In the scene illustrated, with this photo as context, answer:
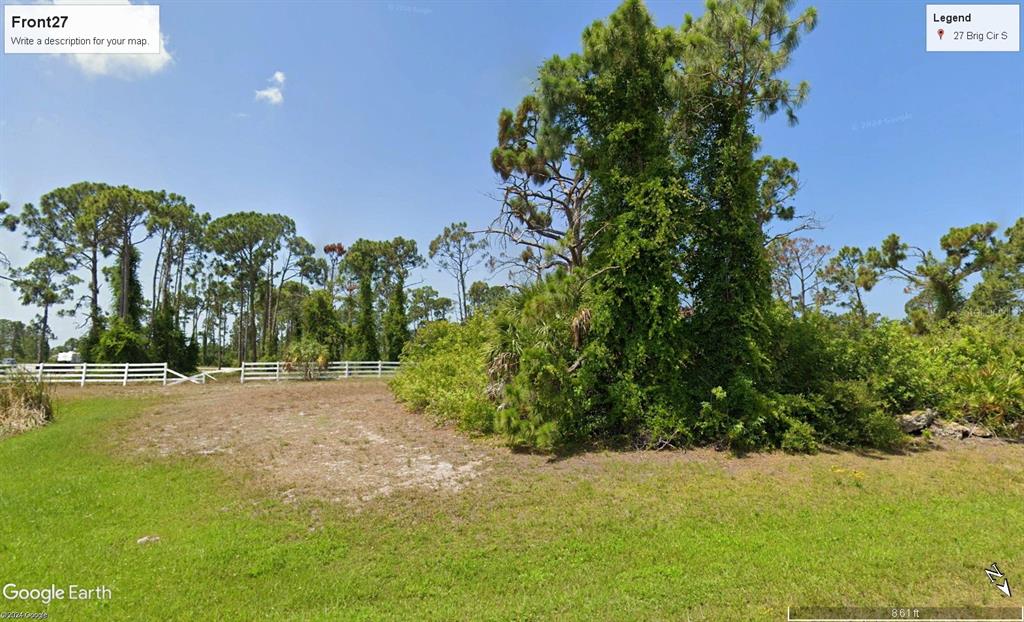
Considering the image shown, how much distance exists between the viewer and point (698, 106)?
912 centimetres

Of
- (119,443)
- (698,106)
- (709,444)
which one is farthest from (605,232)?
(119,443)

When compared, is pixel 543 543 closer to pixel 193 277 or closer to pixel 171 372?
pixel 171 372

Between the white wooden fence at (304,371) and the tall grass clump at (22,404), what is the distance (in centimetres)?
1130

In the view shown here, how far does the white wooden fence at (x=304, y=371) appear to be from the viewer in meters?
23.8

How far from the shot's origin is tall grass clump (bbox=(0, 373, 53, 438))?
32.8ft

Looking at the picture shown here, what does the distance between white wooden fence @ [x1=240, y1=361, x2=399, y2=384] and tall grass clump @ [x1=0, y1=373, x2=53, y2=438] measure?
11296 millimetres

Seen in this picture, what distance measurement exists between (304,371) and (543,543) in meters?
22.9

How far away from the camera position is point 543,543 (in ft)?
14.6

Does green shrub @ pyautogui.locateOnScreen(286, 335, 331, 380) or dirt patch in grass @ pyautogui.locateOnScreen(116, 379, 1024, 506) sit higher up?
green shrub @ pyautogui.locateOnScreen(286, 335, 331, 380)

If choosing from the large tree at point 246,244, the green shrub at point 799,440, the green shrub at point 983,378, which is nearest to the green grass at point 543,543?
the green shrub at point 799,440

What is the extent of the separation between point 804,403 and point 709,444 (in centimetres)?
173

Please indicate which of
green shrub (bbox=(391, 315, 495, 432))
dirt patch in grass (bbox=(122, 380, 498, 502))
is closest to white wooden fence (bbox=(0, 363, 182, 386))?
dirt patch in grass (bbox=(122, 380, 498, 502))

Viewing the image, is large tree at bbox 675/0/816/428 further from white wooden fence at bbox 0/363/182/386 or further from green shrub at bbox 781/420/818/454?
white wooden fence at bbox 0/363/182/386

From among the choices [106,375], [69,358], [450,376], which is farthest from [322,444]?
[69,358]
